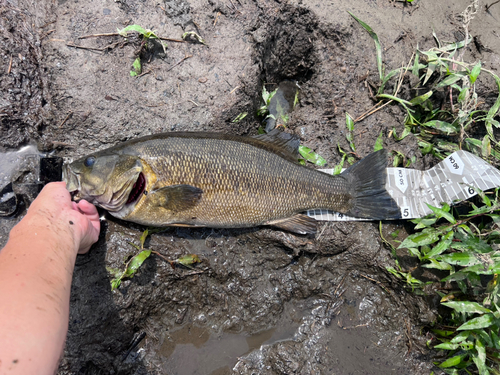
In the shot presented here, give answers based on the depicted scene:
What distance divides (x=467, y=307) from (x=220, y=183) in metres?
3.13

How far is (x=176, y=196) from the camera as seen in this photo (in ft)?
10.0

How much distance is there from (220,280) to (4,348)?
7.11ft

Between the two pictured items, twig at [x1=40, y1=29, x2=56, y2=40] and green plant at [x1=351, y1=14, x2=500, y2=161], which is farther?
green plant at [x1=351, y1=14, x2=500, y2=161]

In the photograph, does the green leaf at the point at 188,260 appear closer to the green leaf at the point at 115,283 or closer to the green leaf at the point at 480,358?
the green leaf at the point at 115,283

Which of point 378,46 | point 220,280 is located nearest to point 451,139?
point 378,46

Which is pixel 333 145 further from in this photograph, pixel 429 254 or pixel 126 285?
pixel 126 285

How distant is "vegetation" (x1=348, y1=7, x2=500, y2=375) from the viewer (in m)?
3.19

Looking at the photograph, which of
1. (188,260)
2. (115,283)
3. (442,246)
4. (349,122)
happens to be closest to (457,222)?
(442,246)

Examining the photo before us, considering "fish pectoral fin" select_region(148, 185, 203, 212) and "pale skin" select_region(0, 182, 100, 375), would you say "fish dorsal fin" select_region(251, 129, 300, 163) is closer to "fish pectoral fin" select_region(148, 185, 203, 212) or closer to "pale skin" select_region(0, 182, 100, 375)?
"fish pectoral fin" select_region(148, 185, 203, 212)

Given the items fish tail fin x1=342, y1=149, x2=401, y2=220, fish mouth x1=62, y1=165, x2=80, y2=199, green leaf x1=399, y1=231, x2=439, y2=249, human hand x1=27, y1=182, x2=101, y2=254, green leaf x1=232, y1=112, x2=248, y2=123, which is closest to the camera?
human hand x1=27, y1=182, x2=101, y2=254

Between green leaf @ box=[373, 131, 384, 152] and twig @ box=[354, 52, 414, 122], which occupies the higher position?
twig @ box=[354, 52, 414, 122]

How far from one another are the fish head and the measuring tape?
2221 mm

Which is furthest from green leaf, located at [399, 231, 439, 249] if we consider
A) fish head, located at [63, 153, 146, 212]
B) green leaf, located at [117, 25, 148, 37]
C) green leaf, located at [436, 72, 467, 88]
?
green leaf, located at [117, 25, 148, 37]

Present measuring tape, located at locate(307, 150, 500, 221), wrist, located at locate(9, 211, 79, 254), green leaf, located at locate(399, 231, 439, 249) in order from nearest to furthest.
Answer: wrist, located at locate(9, 211, 79, 254), green leaf, located at locate(399, 231, 439, 249), measuring tape, located at locate(307, 150, 500, 221)
